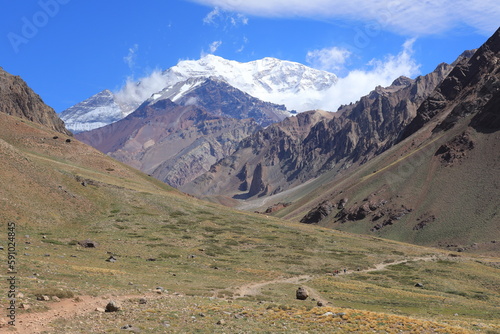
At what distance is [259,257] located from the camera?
81.1 metres

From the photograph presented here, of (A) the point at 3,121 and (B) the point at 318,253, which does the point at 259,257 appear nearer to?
(B) the point at 318,253

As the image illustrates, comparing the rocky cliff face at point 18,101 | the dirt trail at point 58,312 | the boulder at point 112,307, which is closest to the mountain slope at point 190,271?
the dirt trail at point 58,312

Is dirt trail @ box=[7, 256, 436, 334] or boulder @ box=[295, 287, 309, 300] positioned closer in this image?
dirt trail @ box=[7, 256, 436, 334]

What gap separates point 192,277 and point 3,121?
117890mm

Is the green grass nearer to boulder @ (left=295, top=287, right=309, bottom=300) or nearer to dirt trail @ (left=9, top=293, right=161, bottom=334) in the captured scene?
dirt trail @ (left=9, top=293, right=161, bottom=334)

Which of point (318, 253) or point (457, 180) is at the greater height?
point (457, 180)

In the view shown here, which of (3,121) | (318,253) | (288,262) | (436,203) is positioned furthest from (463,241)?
(3,121)

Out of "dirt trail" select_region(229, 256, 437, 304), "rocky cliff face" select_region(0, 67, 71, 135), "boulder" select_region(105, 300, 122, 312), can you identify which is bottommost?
"dirt trail" select_region(229, 256, 437, 304)

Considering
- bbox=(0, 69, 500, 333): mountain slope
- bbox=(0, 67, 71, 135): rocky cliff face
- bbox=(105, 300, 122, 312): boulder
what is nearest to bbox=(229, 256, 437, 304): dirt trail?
bbox=(0, 69, 500, 333): mountain slope

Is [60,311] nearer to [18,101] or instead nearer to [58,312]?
[58,312]

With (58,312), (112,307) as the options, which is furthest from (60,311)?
(112,307)

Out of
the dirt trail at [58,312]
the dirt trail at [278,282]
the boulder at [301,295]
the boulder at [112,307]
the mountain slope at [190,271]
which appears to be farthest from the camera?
the dirt trail at [278,282]

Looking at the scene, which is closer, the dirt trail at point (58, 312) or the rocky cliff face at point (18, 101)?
the dirt trail at point (58, 312)

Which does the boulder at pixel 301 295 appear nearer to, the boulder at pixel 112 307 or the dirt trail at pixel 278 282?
the dirt trail at pixel 278 282
